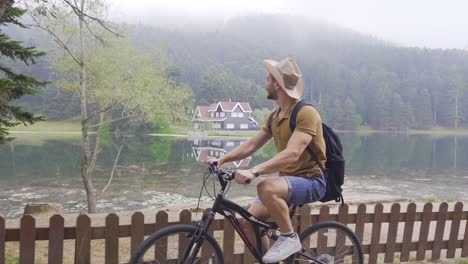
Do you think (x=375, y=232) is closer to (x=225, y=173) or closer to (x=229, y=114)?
(x=225, y=173)

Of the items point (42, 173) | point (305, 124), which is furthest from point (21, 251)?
point (42, 173)

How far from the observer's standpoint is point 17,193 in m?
18.2

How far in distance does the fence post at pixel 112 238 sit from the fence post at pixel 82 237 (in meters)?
0.19

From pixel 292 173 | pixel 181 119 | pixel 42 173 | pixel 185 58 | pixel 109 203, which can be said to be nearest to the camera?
pixel 292 173

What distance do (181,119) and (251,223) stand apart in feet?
28.4

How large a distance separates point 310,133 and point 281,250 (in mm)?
1026

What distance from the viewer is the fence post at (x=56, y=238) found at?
161 inches

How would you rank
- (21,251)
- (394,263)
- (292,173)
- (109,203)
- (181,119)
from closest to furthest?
(292,173) < (21,251) < (394,263) < (181,119) < (109,203)

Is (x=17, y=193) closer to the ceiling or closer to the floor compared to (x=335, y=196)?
closer to the floor

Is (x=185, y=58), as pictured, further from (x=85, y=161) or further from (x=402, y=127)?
(x=85, y=161)

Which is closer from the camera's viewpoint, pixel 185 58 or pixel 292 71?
pixel 292 71

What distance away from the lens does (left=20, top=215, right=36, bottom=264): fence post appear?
4.04m

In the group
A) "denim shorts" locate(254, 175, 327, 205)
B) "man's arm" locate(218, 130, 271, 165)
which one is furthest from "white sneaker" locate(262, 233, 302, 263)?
"man's arm" locate(218, 130, 271, 165)

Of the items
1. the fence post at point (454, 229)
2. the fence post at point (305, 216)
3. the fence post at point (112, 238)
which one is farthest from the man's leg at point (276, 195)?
the fence post at point (454, 229)
